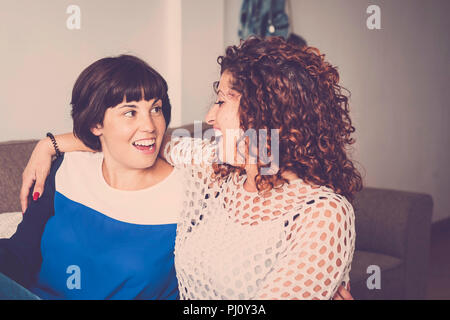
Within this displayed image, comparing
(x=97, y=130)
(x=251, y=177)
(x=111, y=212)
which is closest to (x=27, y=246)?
(x=111, y=212)

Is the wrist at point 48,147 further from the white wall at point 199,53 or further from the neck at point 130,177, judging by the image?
the white wall at point 199,53

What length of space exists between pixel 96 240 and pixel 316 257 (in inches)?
21.1

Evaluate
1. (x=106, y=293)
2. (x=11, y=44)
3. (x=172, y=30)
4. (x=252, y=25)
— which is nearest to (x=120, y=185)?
(x=106, y=293)

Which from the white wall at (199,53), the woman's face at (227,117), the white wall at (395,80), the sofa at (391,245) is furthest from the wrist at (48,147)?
the white wall at (395,80)

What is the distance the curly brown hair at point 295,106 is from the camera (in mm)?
1001

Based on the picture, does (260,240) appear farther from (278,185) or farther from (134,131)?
(134,131)

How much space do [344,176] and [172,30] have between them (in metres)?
1.34

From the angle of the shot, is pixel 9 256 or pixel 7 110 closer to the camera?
pixel 9 256

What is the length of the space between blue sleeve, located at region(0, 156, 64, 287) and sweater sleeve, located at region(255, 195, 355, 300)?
608 millimetres

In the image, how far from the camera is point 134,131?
120 centimetres

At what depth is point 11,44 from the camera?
5.30 ft

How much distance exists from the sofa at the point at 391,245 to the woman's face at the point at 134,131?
2.35 feet
